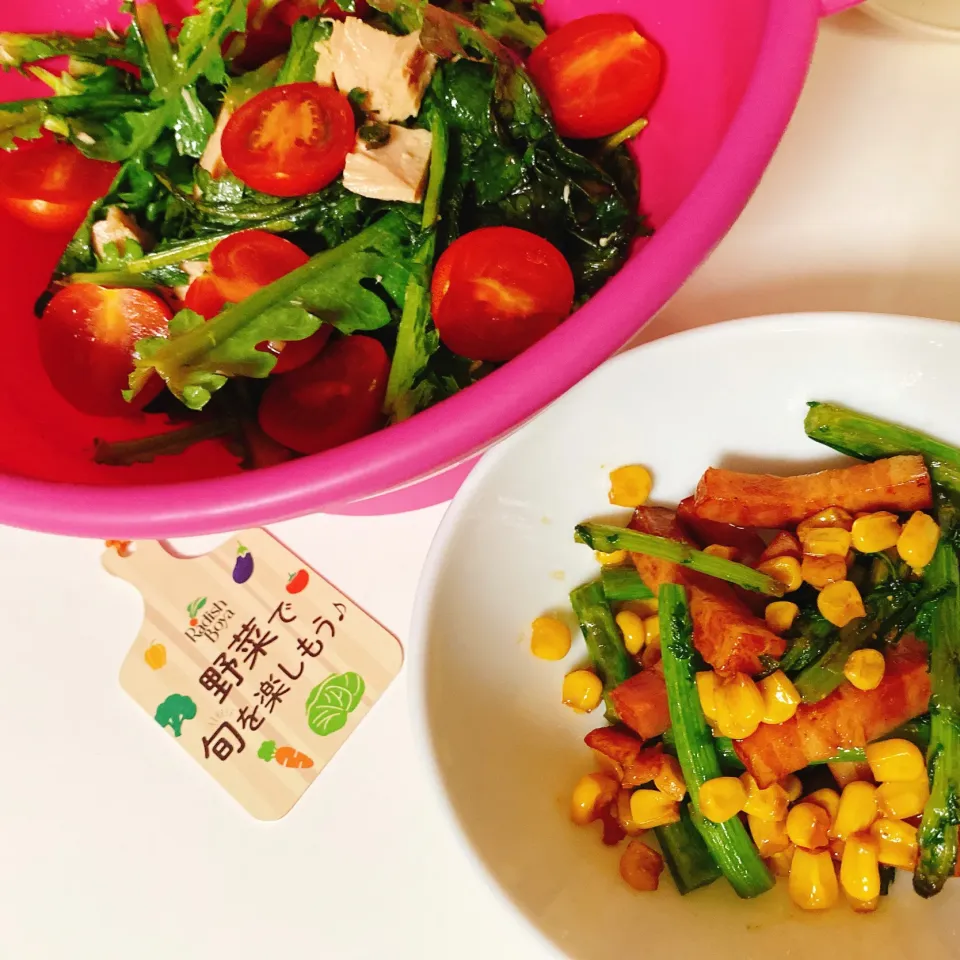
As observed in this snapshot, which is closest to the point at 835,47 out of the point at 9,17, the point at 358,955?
the point at 9,17

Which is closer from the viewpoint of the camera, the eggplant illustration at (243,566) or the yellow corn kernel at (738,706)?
the yellow corn kernel at (738,706)

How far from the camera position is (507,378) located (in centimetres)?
58

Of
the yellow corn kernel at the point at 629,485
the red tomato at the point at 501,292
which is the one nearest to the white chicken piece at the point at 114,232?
the red tomato at the point at 501,292

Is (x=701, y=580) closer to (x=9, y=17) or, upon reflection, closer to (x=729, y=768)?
(x=729, y=768)

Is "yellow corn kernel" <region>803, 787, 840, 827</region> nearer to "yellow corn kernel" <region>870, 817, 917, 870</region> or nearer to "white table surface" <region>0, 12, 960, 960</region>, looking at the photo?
"yellow corn kernel" <region>870, 817, 917, 870</region>

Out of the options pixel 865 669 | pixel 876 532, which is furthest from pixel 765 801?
pixel 876 532

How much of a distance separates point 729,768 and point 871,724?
0.43 feet

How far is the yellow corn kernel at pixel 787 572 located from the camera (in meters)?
0.76

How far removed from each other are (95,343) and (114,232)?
131mm

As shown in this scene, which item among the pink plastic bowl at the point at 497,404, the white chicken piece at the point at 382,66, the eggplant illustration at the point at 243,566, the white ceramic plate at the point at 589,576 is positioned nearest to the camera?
the pink plastic bowl at the point at 497,404

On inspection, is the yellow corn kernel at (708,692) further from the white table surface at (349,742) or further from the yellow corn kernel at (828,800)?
the white table surface at (349,742)

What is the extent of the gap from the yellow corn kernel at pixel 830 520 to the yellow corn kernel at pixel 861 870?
27 cm

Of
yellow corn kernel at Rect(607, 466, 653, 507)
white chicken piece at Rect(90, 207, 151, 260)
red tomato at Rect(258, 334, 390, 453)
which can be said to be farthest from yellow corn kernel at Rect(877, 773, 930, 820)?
white chicken piece at Rect(90, 207, 151, 260)

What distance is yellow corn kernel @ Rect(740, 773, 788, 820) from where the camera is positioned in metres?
0.71
